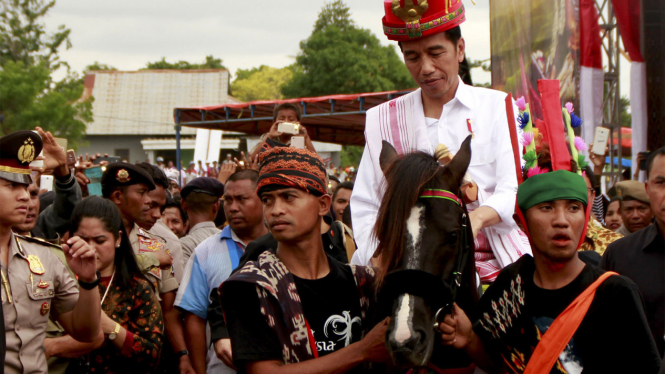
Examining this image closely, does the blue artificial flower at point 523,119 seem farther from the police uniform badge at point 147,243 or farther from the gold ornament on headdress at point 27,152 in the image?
the police uniform badge at point 147,243

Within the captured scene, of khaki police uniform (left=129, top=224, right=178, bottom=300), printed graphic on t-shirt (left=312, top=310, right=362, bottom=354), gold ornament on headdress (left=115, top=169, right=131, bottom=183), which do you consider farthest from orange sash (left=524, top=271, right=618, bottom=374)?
gold ornament on headdress (left=115, top=169, right=131, bottom=183)

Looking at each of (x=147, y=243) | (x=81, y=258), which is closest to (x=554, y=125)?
(x=81, y=258)

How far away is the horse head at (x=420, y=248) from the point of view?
7.45 ft

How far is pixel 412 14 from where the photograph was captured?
3230 mm

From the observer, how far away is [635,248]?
4.07 meters

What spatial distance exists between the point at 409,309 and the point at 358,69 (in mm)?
33931

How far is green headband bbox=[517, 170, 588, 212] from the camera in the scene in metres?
2.69

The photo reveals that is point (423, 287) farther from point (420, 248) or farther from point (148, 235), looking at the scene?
point (148, 235)

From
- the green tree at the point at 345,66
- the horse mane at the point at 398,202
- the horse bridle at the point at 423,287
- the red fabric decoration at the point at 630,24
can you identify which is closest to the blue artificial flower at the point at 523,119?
the horse mane at the point at 398,202

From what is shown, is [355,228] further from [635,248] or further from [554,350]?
[635,248]

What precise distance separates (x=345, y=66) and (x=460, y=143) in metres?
32.7

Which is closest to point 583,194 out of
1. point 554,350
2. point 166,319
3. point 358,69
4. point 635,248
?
point 554,350

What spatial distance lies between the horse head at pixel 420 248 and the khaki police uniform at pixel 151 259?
8.17ft

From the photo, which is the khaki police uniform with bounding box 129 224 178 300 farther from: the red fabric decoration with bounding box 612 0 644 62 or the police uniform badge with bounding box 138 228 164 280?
the red fabric decoration with bounding box 612 0 644 62
